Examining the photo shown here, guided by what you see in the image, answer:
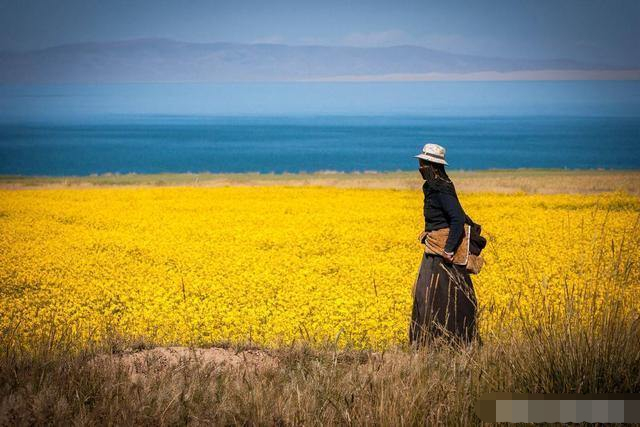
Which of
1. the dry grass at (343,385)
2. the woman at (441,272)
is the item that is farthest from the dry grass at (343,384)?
the woman at (441,272)

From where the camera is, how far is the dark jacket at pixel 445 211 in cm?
793

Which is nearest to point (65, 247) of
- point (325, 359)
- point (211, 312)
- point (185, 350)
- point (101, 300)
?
point (101, 300)

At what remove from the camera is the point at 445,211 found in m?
8.01

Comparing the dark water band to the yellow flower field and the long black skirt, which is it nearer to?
the yellow flower field

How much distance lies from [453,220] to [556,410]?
328 cm

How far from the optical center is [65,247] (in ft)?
60.6

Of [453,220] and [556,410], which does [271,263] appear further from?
[556,410]

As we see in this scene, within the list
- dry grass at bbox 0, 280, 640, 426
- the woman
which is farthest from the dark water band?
the woman

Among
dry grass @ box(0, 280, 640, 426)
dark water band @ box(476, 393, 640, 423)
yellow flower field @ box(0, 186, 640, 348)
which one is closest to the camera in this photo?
dark water band @ box(476, 393, 640, 423)

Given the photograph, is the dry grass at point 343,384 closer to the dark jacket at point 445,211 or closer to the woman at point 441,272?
the woman at point 441,272

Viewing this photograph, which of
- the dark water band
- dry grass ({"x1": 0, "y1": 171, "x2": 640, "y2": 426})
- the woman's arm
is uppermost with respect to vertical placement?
the woman's arm

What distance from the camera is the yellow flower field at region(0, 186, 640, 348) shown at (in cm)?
1033

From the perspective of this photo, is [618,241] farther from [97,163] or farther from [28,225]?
[97,163]

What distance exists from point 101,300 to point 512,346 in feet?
26.6
